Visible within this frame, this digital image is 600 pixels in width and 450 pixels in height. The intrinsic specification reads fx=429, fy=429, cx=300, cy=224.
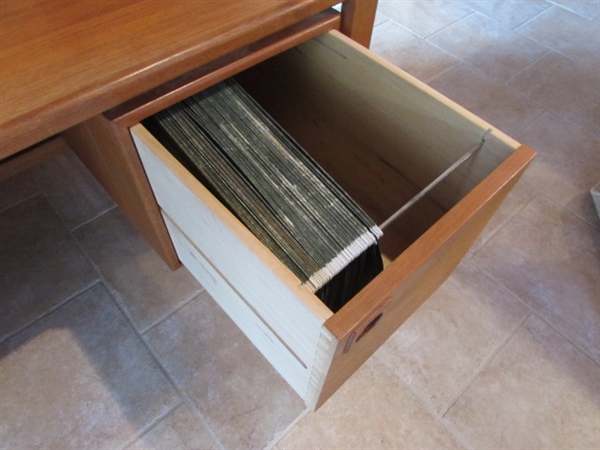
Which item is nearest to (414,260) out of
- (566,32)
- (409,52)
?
(409,52)

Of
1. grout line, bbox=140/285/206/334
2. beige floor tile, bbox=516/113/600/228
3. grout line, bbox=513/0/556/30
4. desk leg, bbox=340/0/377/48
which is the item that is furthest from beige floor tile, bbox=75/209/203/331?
grout line, bbox=513/0/556/30

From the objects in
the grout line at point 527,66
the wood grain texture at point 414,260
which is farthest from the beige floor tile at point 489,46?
the wood grain texture at point 414,260

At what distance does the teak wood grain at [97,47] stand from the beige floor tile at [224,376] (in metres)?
0.49

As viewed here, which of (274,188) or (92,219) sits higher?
(274,188)

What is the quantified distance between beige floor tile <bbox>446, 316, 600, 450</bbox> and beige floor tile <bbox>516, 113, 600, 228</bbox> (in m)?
0.38

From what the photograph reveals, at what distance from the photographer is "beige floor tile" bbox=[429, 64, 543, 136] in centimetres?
122

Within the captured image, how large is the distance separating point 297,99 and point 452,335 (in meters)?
0.54

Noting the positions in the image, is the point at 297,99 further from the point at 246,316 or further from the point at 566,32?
the point at 566,32

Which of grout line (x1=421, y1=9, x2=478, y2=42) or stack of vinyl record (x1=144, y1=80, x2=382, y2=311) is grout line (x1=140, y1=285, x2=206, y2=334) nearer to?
stack of vinyl record (x1=144, y1=80, x2=382, y2=311)

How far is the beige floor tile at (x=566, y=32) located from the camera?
1.45 m

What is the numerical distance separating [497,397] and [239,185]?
1.98 feet

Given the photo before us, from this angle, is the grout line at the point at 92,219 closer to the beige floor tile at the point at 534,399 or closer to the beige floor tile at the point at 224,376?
the beige floor tile at the point at 224,376

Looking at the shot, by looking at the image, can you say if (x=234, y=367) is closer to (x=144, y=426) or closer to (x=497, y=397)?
(x=144, y=426)

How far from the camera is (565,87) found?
1321 millimetres
